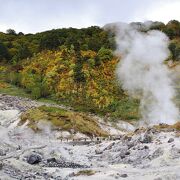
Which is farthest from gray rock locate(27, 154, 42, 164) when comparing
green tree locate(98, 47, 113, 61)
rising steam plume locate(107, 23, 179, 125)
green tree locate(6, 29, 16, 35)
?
green tree locate(6, 29, 16, 35)

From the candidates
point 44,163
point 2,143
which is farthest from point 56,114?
point 44,163

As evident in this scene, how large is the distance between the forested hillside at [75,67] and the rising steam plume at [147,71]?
73.6 inches

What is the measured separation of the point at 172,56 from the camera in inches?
4464

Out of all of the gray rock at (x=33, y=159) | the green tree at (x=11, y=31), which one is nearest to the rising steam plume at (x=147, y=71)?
the green tree at (x=11, y=31)

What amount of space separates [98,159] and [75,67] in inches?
2293

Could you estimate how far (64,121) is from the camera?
6794 centimetres

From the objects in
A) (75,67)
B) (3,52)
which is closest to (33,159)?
(75,67)

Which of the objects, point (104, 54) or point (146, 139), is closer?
point (146, 139)

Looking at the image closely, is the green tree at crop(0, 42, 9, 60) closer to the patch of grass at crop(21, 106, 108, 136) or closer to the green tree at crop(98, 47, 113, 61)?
the green tree at crop(98, 47, 113, 61)

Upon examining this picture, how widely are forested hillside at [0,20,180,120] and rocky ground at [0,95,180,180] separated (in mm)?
31714

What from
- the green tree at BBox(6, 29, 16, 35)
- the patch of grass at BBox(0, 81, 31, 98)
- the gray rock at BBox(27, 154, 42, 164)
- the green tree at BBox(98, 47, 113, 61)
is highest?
the green tree at BBox(6, 29, 16, 35)

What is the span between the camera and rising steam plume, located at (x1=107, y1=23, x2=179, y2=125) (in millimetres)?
82875

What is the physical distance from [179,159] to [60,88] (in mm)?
60284

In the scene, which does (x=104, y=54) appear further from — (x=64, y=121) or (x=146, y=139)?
(x=146, y=139)
